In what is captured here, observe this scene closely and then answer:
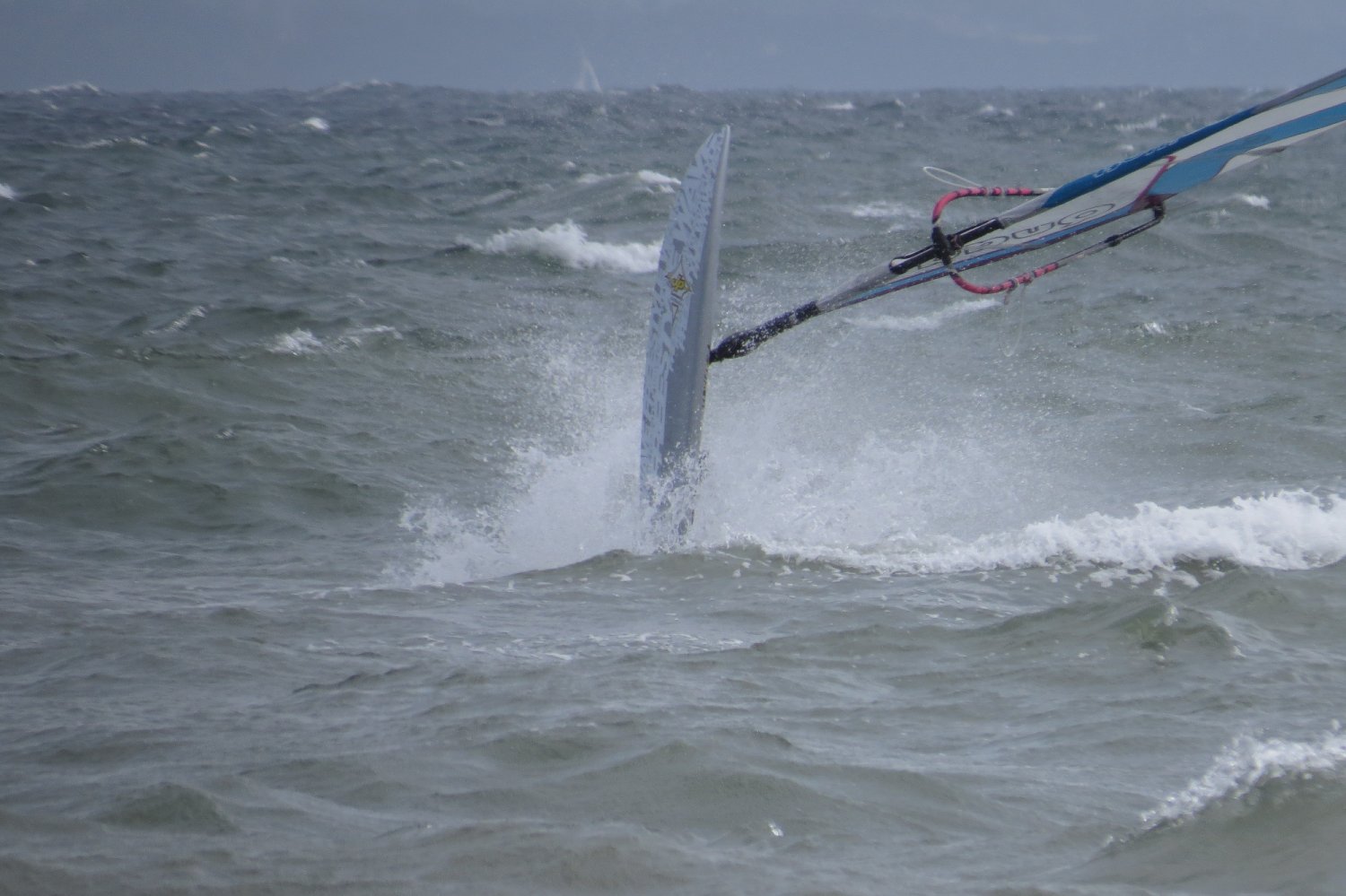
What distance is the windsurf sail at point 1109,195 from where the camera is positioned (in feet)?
16.6

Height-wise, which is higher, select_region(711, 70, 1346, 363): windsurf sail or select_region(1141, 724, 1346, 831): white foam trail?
select_region(711, 70, 1346, 363): windsurf sail

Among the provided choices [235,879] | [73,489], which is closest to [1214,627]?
[235,879]

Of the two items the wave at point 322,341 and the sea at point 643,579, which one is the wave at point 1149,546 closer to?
the sea at point 643,579

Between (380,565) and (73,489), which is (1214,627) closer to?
(380,565)

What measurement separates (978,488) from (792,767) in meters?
4.51

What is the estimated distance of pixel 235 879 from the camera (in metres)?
3.35

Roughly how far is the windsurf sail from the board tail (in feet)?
1.73

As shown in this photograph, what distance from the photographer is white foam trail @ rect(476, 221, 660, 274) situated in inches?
662

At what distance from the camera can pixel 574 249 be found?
17250 millimetres

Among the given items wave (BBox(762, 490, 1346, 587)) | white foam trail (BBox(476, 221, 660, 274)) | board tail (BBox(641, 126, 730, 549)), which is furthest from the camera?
white foam trail (BBox(476, 221, 660, 274))

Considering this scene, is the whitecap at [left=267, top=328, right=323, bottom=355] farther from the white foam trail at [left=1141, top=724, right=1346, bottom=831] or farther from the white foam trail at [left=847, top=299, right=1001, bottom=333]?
the white foam trail at [left=1141, top=724, right=1346, bottom=831]

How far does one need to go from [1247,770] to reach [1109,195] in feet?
7.89

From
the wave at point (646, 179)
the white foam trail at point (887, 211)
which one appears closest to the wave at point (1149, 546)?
the white foam trail at point (887, 211)

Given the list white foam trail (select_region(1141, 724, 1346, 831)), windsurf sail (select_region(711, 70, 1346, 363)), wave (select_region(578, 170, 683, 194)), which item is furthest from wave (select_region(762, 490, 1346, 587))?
wave (select_region(578, 170, 683, 194))
